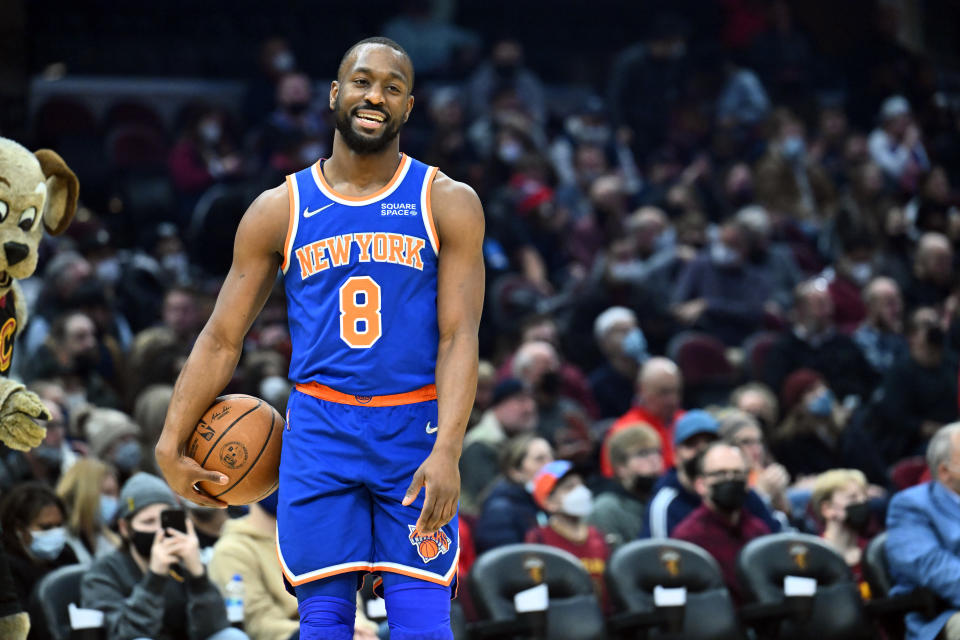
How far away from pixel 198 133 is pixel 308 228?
8802 mm

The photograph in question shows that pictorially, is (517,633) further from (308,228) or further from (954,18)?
(954,18)

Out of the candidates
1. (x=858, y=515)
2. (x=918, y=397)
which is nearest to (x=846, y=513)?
(x=858, y=515)

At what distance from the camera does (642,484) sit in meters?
8.13

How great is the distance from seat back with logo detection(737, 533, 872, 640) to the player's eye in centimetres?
370

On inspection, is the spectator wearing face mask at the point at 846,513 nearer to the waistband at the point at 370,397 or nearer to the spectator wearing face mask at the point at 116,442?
the spectator wearing face mask at the point at 116,442

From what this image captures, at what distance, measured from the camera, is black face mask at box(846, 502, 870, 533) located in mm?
7605

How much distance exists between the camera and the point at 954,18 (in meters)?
17.4

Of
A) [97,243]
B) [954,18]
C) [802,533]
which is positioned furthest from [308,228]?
[954,18]

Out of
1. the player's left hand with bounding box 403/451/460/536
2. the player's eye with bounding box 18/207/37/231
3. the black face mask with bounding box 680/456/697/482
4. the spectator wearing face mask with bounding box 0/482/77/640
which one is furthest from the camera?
the black face mask with bounding box 680/456/697/482

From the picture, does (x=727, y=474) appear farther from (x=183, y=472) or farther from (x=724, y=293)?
(x=724, y=293)

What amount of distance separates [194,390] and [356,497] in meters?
0.54

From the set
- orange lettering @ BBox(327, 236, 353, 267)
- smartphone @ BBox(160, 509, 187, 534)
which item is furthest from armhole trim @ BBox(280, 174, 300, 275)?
smartphone @ BBox(160, 509, 187, 534)

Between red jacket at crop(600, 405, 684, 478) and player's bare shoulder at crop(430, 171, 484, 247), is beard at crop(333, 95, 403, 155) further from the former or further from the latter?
red jacket at crop(600, 405, 684, 478)

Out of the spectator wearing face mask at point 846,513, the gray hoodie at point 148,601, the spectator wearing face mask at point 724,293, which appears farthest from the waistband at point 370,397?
the spectator wearing face mask at point 724,293
